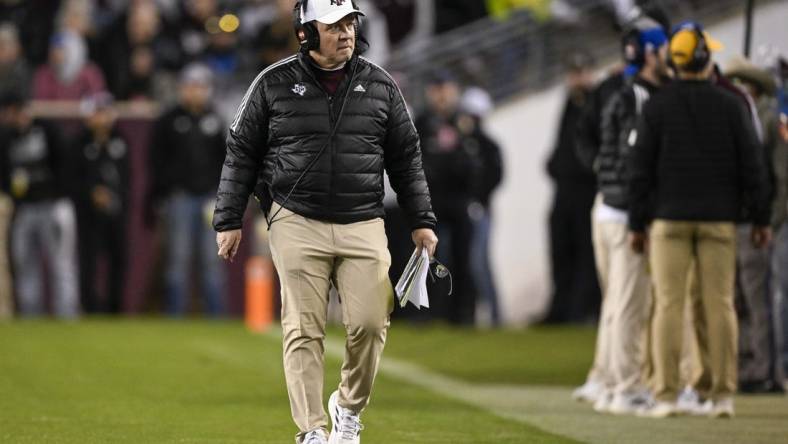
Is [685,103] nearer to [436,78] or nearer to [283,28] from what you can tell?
[436,78]

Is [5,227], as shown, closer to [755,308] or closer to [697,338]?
[755,308]

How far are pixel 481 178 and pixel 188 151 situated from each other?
3489mm

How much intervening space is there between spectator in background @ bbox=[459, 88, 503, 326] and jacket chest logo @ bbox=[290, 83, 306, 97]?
10.6 metres

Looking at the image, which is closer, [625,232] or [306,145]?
[306,145]

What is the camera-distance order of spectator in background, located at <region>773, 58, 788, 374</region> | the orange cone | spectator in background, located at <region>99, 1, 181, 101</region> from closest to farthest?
spectator in background, located at <region>773, 58, 788, 374</region> < the orange cone < spectator in background, located at <region>99, 1, 181, 101</region>

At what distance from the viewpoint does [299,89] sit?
321 inches

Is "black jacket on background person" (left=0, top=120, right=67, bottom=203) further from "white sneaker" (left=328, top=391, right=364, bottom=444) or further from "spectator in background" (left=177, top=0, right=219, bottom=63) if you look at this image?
"white sneaker" (left=328, top=391, right=364, bottom=444)

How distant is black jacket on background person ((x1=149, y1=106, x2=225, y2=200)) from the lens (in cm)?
1977

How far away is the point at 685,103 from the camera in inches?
406

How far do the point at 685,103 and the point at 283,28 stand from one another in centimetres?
1070

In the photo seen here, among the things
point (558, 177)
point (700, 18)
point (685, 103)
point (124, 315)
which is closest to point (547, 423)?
point (685, 103)

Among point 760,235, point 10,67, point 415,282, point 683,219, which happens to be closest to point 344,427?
point 415,282

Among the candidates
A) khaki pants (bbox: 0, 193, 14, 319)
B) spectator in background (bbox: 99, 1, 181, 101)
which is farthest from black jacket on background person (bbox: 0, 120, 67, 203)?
spectator in background (bbox: 99, 1, 181, 101)

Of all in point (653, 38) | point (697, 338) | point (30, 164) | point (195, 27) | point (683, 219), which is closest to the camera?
point (683, 219)
